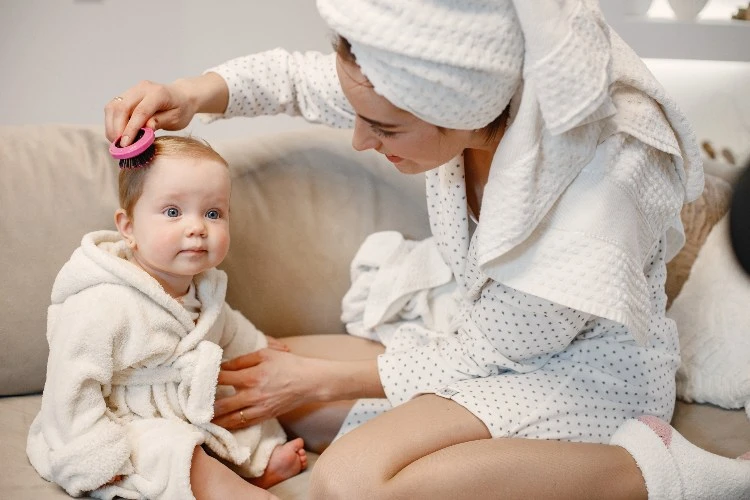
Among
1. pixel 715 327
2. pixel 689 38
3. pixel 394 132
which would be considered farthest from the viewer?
pixel 689 38

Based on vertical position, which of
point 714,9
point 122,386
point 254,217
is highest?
point 714,9

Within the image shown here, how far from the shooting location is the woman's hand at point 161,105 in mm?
1263

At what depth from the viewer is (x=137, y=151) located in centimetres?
121

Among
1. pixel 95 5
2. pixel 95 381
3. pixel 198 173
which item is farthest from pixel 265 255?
pixel 95 5

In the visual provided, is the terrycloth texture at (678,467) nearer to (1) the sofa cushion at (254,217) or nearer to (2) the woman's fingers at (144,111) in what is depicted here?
(1) the sofa cushion at (254,217)

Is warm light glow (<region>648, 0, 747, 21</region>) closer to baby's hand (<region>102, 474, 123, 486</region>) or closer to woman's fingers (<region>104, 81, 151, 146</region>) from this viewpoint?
woman's fingers (<region>104, 81, 151, 146</region>)

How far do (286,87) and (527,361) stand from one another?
69cm

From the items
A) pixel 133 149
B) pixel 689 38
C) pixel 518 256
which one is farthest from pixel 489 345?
pixel 689 38

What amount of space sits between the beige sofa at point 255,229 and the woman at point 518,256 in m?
0.21

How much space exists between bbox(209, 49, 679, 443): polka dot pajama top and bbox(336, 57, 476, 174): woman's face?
125 millimetres

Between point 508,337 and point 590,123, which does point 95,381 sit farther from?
point 590,123

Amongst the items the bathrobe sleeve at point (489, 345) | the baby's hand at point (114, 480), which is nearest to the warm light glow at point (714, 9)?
the bathrobe sleeve at point (489, 345)

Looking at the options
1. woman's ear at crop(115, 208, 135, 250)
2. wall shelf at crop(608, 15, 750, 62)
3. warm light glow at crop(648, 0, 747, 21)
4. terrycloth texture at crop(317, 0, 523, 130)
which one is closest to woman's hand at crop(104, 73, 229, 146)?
woman's ear at crop(115, 208, 135, 250)

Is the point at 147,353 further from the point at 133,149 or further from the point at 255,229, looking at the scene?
the point at 255,229
